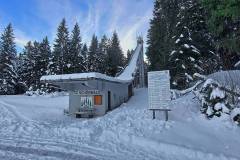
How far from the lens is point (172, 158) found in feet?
26.2

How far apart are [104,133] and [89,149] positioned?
7.45 ft

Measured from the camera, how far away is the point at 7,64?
44125 millimetres

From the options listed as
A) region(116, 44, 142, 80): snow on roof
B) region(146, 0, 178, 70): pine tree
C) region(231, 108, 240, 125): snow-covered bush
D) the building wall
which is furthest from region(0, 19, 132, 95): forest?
region(231, 108, 240, 125): snow-covered bush

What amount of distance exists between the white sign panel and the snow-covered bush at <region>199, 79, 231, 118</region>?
2.05 meters

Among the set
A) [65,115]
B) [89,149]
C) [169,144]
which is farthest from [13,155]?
[65,115]

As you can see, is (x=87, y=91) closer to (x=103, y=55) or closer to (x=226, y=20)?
(x=226, y=20)

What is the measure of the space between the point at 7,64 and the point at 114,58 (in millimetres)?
23740

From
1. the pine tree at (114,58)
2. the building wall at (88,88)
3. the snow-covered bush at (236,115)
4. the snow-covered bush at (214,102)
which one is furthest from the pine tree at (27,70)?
the snow-covered bush at (236,115)

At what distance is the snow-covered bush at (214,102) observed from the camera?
42.5 ft

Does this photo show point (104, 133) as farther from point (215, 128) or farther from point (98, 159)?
point (215, 128)

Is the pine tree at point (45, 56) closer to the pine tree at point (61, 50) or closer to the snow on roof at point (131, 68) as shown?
the pine tree at point (61, 50)

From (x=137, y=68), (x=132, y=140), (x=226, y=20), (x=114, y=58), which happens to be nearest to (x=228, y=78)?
(x=226, y=20)

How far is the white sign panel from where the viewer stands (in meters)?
13.1

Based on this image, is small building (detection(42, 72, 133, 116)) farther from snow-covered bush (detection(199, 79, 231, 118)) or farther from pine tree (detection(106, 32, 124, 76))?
pine tree (detection(106, 32, 124, 76))
